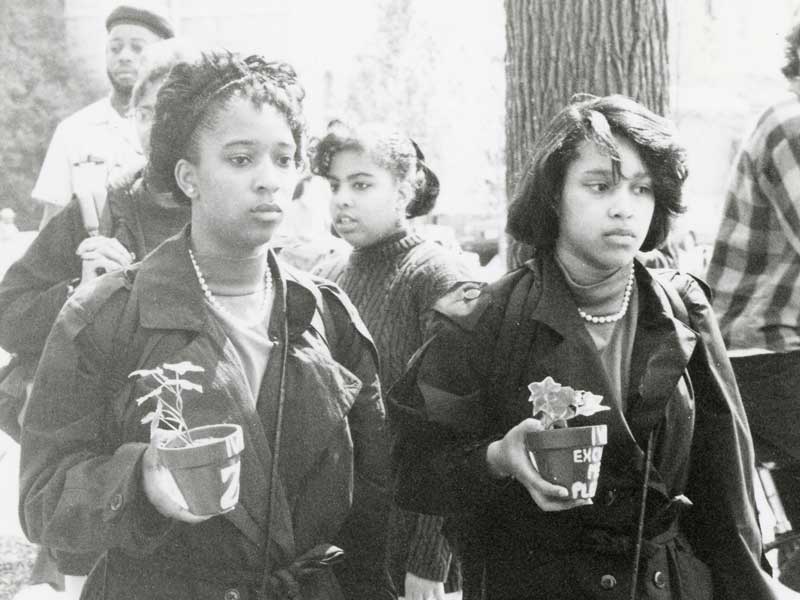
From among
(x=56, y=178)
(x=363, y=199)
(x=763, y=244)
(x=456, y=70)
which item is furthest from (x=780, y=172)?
(x=456, y=70)

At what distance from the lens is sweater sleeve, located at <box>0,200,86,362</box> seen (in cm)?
374

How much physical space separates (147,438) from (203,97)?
2.56ft

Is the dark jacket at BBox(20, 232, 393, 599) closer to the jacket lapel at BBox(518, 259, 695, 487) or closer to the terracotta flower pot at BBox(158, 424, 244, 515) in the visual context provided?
the terracotta flower pot at BBox(158, 424, 244, 515)

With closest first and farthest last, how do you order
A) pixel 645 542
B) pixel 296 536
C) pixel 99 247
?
pixel 296 536 → pixel 645 542 → pixel 99 247

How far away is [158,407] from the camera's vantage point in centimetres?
231

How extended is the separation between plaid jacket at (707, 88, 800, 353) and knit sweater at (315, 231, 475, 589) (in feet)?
3.04

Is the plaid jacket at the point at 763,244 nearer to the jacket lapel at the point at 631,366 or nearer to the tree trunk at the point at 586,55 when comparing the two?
the tree trunk at the point at 586,55

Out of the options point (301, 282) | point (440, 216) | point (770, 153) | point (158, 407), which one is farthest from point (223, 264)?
point (440, 216)

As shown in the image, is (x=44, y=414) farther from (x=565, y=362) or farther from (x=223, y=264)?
(x=565, y=362)

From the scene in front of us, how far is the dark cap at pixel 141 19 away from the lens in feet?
16.7

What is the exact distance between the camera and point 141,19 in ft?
16.7

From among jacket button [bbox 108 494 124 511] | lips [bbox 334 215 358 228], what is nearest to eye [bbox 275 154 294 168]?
jacket button [bbox 108 494 124 511]

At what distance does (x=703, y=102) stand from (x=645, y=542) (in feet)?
106

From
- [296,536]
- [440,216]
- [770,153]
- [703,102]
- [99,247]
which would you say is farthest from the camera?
[703,102]
